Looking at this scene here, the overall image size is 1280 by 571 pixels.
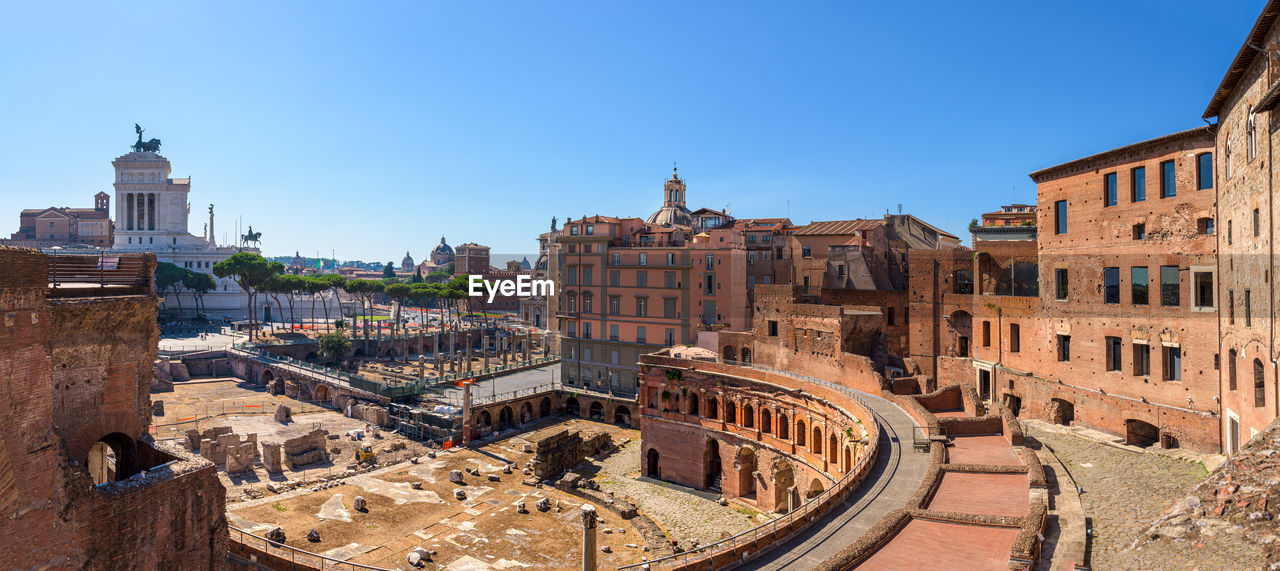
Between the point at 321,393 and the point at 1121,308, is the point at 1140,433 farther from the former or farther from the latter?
the point at 321,393

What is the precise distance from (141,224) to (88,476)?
12688 centimetres

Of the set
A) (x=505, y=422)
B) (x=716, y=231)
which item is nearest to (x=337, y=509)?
(x=505, y=422)

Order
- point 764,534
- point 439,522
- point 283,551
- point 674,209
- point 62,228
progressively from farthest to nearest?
point 62,228 → point 674,209 → point 439,522 → point 283,551 → point 764,534

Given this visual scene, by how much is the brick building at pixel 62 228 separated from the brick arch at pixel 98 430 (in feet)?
470

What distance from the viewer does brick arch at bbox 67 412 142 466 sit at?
38.5 ft

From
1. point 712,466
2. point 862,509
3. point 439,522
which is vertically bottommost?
point 712,466

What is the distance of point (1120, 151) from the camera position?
76.5ft

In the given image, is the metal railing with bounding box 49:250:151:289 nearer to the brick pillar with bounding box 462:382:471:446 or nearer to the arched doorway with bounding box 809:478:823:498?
the arched doorway with bounding box 809:478:823:498

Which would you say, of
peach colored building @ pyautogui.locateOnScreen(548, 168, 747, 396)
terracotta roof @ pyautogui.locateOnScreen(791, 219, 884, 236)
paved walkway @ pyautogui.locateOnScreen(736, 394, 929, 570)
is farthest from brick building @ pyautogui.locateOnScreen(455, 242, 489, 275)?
paved walkway @ pyautogui.locateOnScreen(736, 394, 929, 570)

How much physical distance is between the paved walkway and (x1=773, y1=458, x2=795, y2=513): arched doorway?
9441 mm

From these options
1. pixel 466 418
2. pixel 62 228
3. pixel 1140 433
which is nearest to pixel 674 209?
pixel 466 418

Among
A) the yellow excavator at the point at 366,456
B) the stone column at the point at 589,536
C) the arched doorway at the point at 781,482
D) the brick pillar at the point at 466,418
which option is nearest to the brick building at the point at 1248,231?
the stone column at the point at 589,536

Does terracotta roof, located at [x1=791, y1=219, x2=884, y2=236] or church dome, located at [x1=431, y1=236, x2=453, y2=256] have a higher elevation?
church dome, located at [x1=431, y1=236, x2=453, y2=256]

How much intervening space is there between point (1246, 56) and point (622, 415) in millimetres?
40519
